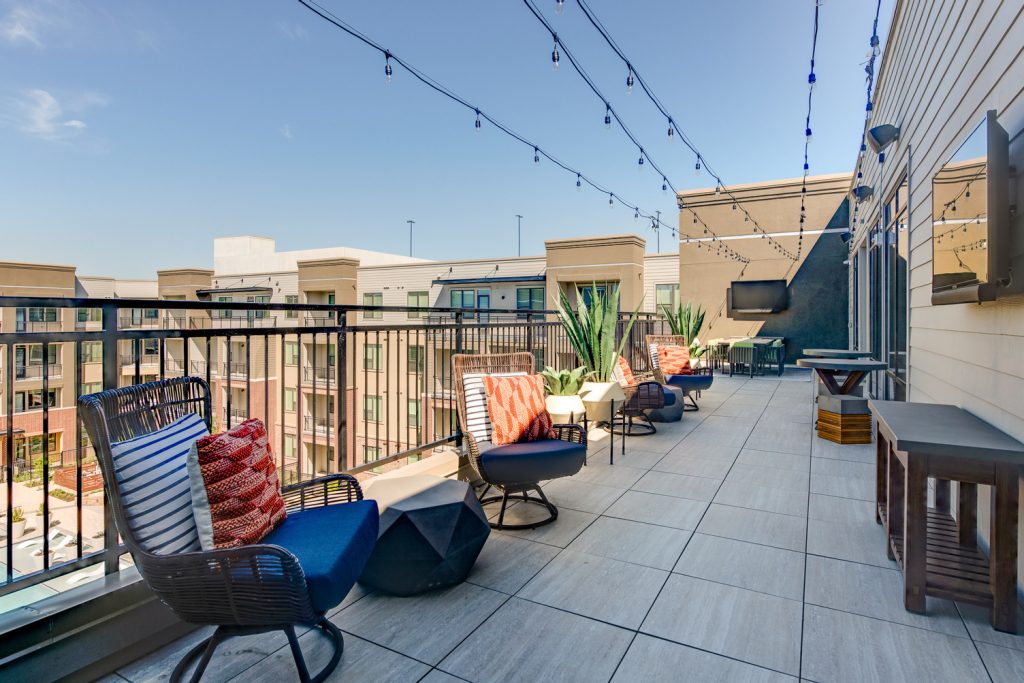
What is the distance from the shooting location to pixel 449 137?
55.5 ft

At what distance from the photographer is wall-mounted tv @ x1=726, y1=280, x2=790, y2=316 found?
13.5 metres

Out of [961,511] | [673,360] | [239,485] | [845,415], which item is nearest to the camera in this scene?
[239,485]

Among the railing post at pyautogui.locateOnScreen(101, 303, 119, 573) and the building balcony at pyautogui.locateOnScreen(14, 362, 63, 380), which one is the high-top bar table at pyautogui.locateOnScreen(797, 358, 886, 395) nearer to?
the railing post at pyautogui.locateOnScreen(101, 303, 119, 573)

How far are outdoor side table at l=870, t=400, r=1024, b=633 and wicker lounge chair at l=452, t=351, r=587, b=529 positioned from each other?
1535 mm

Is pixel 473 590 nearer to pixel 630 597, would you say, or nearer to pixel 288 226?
pixel 630 597

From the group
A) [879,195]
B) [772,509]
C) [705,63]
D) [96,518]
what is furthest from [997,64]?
[96,518]

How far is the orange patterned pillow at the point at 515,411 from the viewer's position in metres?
3.33

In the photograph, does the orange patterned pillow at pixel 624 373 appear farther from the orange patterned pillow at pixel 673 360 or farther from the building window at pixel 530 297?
the building window at pixel 530 297

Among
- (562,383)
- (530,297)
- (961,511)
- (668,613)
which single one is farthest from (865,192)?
(530,297)

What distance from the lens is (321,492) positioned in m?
2.20

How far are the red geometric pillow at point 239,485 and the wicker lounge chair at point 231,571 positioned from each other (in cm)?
9

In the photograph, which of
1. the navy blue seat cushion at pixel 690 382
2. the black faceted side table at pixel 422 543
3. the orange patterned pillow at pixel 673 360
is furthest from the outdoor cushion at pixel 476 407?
the orange patterned pillow at pixel 673 360

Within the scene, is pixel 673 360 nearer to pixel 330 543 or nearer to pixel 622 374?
pixel 622 374

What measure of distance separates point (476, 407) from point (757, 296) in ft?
40.1
